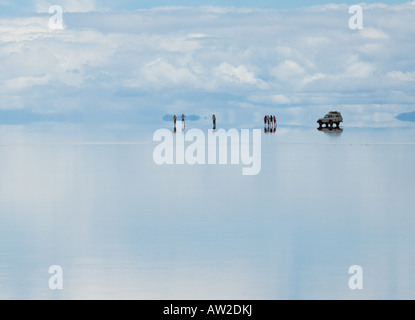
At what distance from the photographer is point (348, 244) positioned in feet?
71.1

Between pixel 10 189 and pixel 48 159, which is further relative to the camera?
pixel 48 159

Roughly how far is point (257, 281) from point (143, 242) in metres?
5.57

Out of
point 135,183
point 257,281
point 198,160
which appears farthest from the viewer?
point 198,160

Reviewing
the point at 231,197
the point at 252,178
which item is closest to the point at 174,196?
the point at 231,197

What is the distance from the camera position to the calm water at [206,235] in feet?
55.5

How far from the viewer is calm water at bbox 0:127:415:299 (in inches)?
666

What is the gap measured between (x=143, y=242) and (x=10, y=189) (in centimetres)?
1584

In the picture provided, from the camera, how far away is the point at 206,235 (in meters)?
23.3

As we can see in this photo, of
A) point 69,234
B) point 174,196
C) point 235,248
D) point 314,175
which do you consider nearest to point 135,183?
point 174,196

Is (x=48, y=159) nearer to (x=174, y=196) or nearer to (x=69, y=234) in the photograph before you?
(x=174, y=196)

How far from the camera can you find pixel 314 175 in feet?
142

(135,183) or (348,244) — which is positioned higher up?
(135,183)
